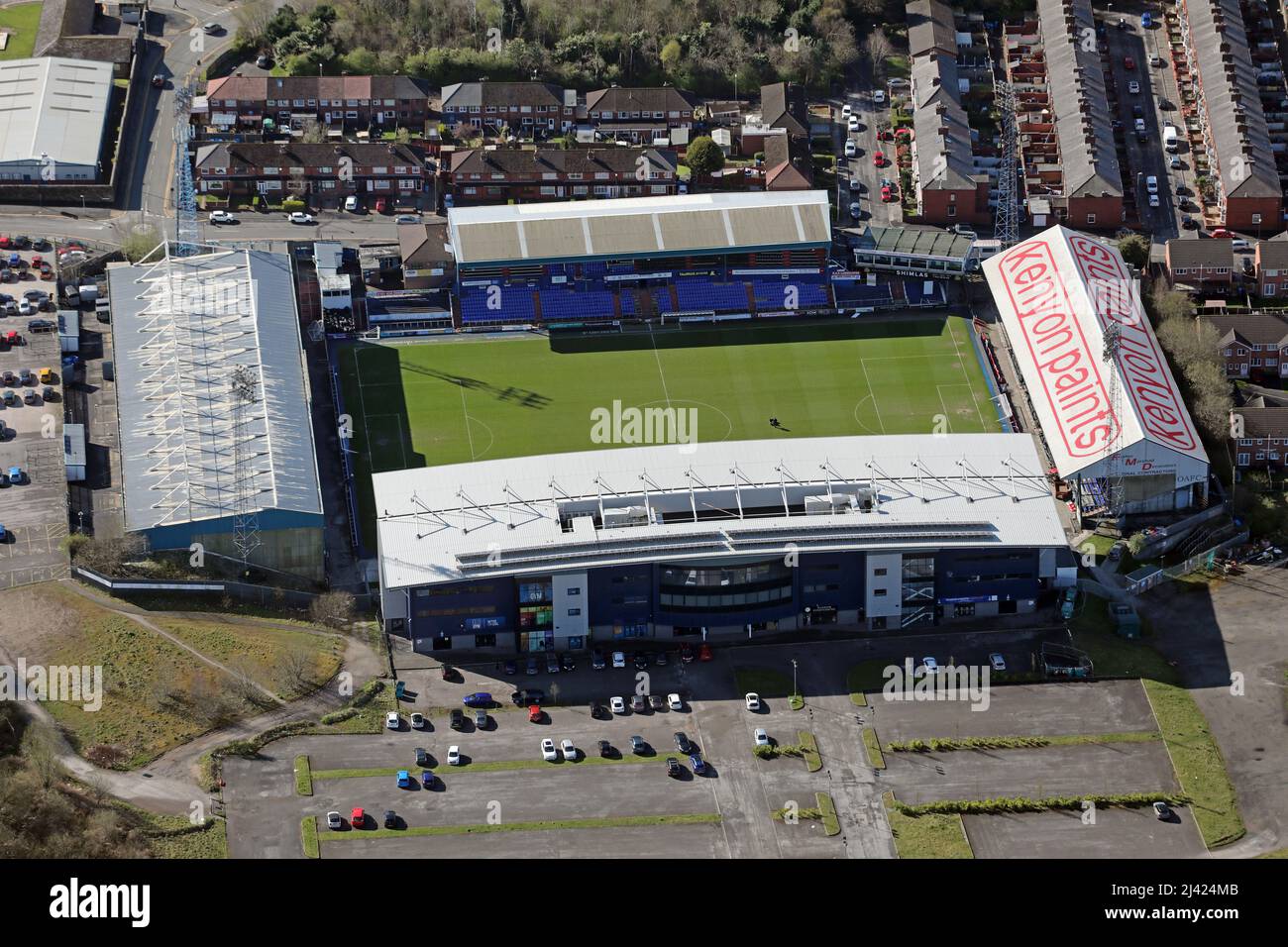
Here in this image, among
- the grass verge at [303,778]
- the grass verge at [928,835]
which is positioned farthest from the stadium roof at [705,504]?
the grass verge at [928,835]

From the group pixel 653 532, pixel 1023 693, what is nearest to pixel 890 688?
pixel 1023 693

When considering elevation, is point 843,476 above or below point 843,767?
above

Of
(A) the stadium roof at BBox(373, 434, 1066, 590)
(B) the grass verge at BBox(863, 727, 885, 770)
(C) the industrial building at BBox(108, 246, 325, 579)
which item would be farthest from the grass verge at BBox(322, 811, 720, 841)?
(C) the industrial building at BBox(108, 246, 325, 579)

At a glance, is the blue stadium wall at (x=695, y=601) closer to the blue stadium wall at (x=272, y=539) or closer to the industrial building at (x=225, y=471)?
the blue stadium wall at (x=272, y=539)

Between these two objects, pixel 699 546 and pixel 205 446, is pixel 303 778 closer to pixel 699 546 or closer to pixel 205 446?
pixel 699 546

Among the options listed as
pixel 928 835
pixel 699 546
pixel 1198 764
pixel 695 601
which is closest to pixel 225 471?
pixel 699 546

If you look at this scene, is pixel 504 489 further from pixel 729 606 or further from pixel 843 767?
pixel 843 767

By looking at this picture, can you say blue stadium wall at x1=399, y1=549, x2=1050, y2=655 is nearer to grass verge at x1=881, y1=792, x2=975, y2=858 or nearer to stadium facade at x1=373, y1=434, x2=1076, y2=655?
stadium facade at x1=373, y1=434, x2=1076, y2=655
